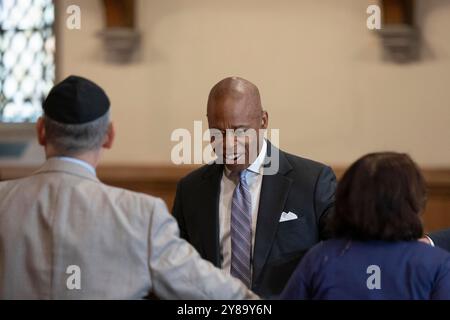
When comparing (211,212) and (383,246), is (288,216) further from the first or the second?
(383,246)

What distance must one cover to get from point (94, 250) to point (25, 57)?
5812 millimetres

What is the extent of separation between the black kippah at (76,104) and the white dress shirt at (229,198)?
40.1 inches

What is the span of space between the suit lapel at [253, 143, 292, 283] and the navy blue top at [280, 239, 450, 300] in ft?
2.26

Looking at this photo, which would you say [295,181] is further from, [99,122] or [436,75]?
[436,75]

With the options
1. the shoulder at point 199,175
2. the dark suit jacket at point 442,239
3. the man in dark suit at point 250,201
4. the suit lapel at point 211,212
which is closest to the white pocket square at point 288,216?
the man in dark suit at point 250,201

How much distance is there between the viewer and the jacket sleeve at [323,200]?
333 cm

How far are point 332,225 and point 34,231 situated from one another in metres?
0.83

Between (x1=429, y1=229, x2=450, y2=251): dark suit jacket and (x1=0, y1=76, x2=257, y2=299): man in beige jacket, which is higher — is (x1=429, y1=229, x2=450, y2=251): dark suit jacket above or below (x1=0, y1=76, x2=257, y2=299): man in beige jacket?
below

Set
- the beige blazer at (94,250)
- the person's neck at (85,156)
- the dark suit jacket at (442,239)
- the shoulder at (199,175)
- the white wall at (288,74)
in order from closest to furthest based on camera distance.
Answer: the beige blazer at (94,250) < the person's neck at (85,156) < the dark suit jacket at (442,239) < the shoulder at (199,175) < the white wall at (288,74)

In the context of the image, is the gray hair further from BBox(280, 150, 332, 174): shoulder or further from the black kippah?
BBox(280, 150, 332, 174): shoulder

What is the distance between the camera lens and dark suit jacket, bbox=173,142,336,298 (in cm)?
323

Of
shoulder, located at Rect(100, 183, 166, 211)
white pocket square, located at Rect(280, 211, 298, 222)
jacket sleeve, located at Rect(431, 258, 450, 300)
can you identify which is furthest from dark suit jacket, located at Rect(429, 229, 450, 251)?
shoulder, located at Rect(100, 183, 166, 211)

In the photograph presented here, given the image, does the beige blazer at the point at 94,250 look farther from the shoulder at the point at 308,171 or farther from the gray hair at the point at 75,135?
the shoulder at the point at 308,171

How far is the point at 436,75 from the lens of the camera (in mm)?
6746
